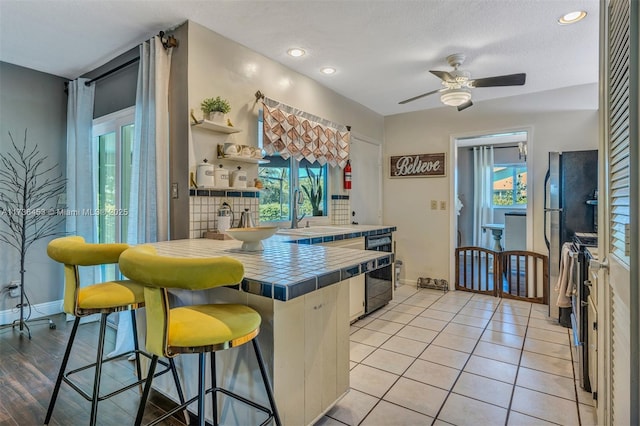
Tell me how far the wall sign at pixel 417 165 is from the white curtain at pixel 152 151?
327 centimetres

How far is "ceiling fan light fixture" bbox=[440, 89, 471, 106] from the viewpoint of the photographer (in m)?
3.07

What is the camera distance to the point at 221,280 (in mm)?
1091

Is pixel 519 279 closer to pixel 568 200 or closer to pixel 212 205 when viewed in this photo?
pixel 568 200

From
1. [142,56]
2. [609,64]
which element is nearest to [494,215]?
[609,64]

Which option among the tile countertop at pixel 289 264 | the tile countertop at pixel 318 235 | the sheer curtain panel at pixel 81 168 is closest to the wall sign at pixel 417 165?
the tile countertop at pixel 318 235

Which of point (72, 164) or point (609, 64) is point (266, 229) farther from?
point (72, 164)

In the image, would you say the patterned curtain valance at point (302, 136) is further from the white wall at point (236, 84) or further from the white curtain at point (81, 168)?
the white curtain at point (81, 168)

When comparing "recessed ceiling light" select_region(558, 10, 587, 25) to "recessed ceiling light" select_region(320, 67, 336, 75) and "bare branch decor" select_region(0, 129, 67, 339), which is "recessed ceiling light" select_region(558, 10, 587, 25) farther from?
"bare branch decor" select_region(0, 129, 67, 339)

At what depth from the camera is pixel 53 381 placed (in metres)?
2.10

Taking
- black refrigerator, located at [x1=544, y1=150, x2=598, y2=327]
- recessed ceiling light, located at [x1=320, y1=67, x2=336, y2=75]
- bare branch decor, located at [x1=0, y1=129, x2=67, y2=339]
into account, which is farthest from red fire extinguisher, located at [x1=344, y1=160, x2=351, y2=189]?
bare branch decor, located at [x1=0, y1=129, x2=67, y2=339]

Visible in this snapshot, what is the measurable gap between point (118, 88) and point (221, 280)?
2.79 meters

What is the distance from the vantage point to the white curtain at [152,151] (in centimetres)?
241

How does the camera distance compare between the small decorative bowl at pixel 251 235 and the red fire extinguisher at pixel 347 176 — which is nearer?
the small decorative bowl at pixel 251 235

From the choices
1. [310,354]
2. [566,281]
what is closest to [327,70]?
[310,354]
